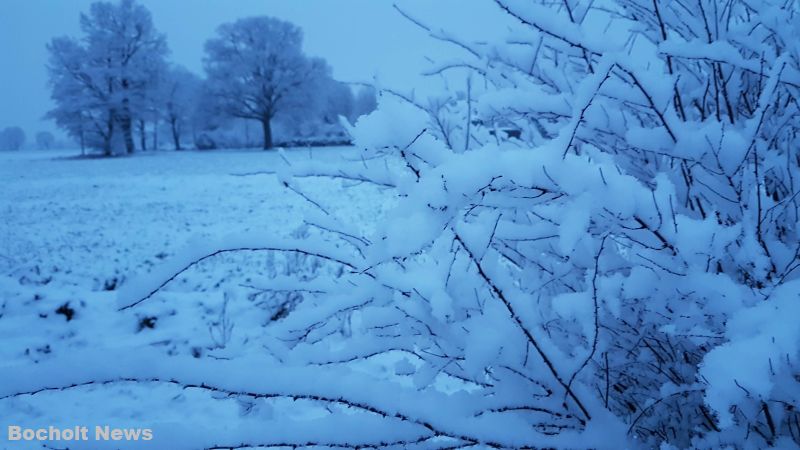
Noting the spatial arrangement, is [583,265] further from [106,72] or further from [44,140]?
[44,140]

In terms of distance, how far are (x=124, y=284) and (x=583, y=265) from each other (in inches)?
56.6

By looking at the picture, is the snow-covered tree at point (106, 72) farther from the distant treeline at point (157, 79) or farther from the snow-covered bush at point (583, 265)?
the snow-covered bush at point (583, 265)

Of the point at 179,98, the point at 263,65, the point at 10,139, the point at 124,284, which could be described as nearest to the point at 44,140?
the point at 10,139

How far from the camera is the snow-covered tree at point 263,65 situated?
3020 cm

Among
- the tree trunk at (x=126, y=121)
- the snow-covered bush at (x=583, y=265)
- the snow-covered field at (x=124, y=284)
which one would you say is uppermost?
the tree trunk at (x=126, y=121)

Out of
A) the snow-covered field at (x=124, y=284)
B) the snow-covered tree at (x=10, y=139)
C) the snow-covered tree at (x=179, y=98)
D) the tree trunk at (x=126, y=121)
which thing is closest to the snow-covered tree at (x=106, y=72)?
the tree trunk at (x=126, y=121)

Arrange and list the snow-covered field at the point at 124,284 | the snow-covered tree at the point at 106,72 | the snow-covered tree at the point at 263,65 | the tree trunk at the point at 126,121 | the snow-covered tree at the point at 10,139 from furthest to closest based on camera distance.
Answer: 1. the snow-covered tree at the point at 10,139
2. the snow-covered tree at the point at 263,65
3. the tree trunk at the point at 126,121
4. the snow-covered tree at the point at 106,72
5. the snow-covered field at the point at 124,284

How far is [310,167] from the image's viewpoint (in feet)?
3.87

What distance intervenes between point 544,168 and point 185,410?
2446 millimetres

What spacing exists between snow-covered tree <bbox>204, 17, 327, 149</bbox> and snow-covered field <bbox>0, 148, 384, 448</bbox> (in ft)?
72.4

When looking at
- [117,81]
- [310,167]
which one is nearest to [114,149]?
[117,81]

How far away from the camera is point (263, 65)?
30.5 m

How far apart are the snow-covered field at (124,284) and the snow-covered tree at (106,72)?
20.6 m

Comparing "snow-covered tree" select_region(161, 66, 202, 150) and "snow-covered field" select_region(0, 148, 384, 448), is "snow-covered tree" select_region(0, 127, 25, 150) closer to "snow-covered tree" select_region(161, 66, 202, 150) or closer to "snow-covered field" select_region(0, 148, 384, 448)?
"snow-covered tree" select_region(161, 66, 202, 150)
